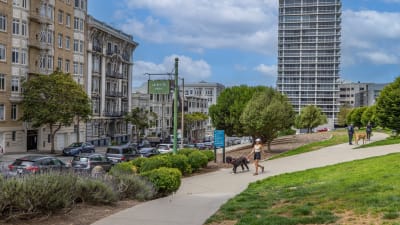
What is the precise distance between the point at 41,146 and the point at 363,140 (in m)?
35.8

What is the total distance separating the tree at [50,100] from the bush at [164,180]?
37.0 m

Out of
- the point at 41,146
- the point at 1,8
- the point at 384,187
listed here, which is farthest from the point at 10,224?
the point at 41,146

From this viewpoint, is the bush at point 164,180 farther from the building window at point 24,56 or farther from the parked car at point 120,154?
the building window at point 24,56

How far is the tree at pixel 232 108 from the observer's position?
156 ft

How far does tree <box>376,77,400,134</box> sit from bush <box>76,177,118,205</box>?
1251 inches

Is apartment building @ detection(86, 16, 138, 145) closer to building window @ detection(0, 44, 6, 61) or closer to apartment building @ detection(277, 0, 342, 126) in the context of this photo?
building window @ detection(0, 44, 6, 61)

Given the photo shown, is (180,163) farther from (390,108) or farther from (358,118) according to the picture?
(358,118)

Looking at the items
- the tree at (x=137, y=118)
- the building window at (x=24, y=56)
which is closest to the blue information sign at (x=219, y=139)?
the building window at (x=24, y=56)

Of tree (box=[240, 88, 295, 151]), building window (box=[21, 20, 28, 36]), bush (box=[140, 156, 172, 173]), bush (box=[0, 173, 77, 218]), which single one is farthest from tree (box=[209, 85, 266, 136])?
bush (box=[0, 173, 77, 218])

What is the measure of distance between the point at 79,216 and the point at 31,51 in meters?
47.3

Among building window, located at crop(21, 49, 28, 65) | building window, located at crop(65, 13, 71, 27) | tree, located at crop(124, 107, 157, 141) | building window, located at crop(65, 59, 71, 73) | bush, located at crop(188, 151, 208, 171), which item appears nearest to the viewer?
bush, located at crop(188, 151, 208, 171)

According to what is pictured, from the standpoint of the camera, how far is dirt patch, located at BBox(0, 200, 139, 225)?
9.80 metres

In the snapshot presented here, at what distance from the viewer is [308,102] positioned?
582 ft

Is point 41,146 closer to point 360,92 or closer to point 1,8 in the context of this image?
point 1,8
